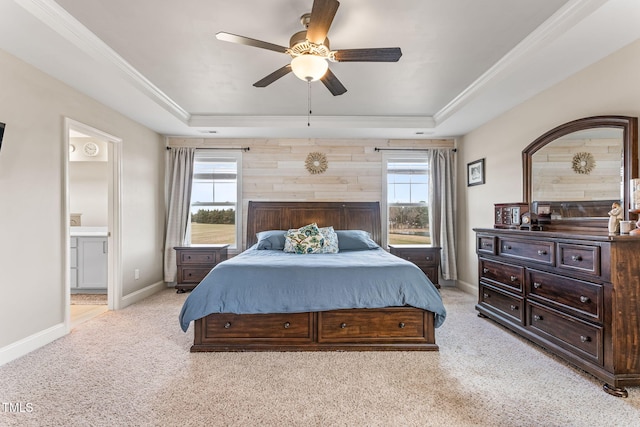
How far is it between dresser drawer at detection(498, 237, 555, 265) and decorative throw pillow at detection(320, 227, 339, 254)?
72.9 inches

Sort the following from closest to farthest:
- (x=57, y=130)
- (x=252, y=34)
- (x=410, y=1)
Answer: (x=410, y=1) < (x=252, y=34) < (x=57, y=130)

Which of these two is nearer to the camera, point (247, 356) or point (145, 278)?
point (247, 356)

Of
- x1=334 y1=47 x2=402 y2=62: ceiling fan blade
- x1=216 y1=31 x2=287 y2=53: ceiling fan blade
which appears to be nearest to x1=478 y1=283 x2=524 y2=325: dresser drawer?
x1=334 y1=47 x2=402 y2=62: ceiling fan blade

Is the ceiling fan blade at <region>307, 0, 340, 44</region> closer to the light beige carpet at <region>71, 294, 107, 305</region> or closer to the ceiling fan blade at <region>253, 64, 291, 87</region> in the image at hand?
the ceiling fan blade at <region>253, 64, 291, 87</region>

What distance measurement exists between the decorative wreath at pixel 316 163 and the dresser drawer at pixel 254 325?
2858mm

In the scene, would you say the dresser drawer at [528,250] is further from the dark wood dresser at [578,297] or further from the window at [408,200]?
the window at [408,200]

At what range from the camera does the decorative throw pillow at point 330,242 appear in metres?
3.90

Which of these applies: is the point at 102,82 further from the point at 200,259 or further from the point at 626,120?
the point at 626,120

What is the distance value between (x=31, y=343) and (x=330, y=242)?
3.04 metres

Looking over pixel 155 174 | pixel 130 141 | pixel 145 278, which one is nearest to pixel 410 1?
pixel 130 141

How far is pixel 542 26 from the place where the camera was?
89.9 inches

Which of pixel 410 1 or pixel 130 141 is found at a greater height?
pixel 410 1

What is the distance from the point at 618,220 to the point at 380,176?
3.15m

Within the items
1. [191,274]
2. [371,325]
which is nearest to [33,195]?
[191,274]
